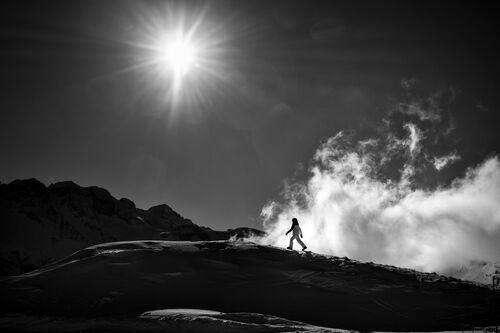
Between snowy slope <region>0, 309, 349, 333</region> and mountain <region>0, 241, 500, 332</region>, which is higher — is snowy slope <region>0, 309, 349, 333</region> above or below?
below

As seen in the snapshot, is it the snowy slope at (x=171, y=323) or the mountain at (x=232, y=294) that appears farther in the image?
the mountain at (x=232, y=294)

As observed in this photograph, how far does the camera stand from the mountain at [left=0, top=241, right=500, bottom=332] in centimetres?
1920

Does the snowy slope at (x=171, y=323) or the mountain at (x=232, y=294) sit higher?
the mountain at (x=232, y=294)

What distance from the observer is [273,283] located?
953 inches

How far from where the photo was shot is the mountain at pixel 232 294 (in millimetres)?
19203

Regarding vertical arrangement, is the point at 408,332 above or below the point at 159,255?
below

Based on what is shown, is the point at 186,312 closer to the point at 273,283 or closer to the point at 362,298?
the point at 273,283

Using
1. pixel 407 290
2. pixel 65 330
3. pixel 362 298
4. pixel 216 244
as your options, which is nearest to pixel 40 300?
pixel 65 330

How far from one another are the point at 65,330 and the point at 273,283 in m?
10.8

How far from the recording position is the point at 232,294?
891 inches

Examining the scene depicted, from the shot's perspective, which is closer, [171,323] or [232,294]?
[171,323]

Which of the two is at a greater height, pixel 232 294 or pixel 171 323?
pixel 232 294

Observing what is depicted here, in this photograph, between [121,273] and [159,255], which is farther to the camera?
[159,255]

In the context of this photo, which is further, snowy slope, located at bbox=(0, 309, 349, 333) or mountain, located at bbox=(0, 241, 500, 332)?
mountain, located at bbox=(0, 241, 500, 332)
